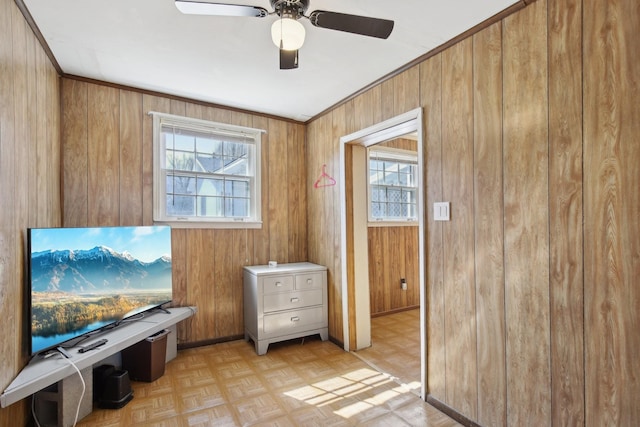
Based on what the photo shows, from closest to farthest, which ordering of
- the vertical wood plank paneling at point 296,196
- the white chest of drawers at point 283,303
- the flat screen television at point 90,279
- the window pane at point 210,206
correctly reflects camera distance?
the flat screen television at point 90,279 < the white chest of drawers at point 283,303 < the window pane at point 210,206 < the vertical wood plank paneling at point 296,196

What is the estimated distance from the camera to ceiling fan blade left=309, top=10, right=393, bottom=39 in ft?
4.77

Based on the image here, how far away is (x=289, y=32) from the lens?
4.84ft

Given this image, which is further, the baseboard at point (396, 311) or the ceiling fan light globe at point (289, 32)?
the baseboard at point (396, 311)

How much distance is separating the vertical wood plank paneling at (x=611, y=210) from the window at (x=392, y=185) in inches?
113

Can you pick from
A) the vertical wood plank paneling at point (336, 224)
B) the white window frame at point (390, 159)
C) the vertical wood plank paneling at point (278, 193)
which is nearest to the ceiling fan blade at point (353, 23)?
the vertical wood plank paneling at point (336, 224)

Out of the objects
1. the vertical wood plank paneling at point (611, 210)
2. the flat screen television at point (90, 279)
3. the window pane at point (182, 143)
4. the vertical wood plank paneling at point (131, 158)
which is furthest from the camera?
the window pane at point (182, 143)

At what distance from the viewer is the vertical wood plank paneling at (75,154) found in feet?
8.77

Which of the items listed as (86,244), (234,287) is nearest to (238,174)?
(234,287)

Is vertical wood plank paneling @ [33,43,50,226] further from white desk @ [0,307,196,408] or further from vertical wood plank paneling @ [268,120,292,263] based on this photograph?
vertical wood plank paneling @ [268,120,292,263]

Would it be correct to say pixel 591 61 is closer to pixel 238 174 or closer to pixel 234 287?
pixel 238 174

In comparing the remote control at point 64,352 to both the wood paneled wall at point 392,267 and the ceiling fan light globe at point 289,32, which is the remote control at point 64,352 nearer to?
the ceiling fan light globe at point 289,32

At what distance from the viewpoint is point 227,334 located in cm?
338

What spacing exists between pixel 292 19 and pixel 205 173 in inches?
83.7

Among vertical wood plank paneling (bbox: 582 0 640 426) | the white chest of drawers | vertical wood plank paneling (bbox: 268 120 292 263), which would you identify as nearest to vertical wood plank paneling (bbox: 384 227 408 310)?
the white chest of drawers
